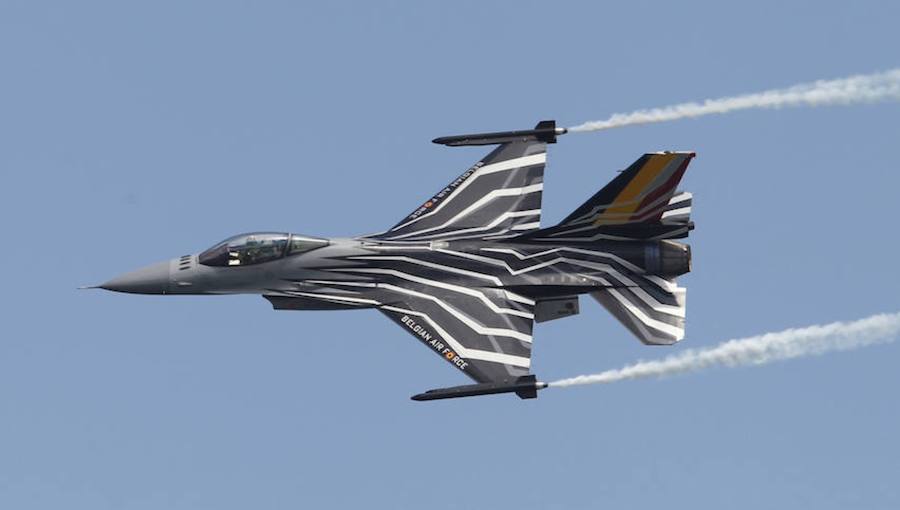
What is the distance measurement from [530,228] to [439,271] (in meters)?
2.48

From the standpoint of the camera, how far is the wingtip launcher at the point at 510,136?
43.8m

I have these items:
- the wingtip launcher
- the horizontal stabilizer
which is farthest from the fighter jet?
the wingtip launcher

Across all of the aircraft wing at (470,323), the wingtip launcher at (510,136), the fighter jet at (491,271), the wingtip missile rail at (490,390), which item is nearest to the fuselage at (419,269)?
the fighter jet at (491,271)

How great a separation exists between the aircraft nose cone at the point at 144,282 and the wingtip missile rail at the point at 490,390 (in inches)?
264

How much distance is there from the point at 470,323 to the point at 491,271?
1338 mm

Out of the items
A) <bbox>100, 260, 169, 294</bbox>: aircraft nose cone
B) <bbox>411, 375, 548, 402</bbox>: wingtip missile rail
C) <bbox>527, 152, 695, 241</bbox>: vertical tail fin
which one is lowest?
<bbox>411, 375, 548, 402</bbox>: wingtip missile rail

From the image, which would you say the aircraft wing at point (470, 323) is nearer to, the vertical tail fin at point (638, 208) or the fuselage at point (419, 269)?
the fuselage at point (419, 269)

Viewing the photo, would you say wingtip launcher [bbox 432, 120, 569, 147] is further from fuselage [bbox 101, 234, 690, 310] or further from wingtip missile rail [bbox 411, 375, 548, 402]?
wingtip missile rail [bbox 411, 375, 548, 402]

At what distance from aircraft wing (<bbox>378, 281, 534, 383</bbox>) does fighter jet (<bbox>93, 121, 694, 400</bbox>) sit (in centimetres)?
2

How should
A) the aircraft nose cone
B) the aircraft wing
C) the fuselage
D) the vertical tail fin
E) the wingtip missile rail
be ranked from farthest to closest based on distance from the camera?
the aircraft nose cone
the fuselage
the vertical tail fin
the aircraft wing
the wingtip missile rail

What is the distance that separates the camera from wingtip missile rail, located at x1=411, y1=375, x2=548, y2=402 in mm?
39531

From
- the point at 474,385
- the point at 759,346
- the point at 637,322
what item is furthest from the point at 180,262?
the point at 759,346

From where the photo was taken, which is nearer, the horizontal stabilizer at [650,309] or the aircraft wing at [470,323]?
the aircraft wing at [470,323]

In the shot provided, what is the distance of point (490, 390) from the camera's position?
39.6m
